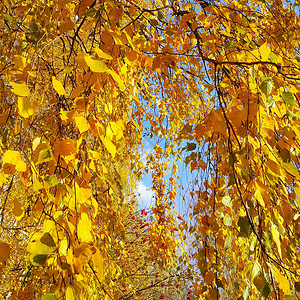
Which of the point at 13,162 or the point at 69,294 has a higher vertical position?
the point at 13,162

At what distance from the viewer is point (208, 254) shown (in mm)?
1067

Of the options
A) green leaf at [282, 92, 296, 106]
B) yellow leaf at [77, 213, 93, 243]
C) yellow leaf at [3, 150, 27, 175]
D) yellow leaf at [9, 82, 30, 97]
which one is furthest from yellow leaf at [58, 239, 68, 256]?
green leaf at [282, 92, 296, 106]

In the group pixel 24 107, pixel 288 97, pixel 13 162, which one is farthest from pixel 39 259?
pixel 288 97

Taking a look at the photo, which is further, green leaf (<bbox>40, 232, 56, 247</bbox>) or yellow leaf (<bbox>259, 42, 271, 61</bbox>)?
yellow leaf (<bbox>259, 42, 271, 61</bbox>)

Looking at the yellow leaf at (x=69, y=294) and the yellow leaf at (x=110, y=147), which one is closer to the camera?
the yellow leaf at (x=69, y=294)

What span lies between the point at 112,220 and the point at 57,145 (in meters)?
1.31

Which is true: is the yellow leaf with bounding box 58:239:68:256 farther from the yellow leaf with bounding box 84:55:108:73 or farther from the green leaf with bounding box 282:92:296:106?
the green leaf with bounding box 282:92:296:106

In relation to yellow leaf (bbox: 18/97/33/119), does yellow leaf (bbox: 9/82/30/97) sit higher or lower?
higher

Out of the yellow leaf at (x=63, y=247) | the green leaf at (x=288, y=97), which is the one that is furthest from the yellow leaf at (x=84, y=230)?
the green leaf at (x=288, y=97)

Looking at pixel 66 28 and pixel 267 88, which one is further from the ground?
pixel 66 28

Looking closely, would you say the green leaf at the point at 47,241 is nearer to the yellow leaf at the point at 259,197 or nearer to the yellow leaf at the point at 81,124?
the yellow leaf at the point at 81,124

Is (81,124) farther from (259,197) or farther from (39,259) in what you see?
(259,197)

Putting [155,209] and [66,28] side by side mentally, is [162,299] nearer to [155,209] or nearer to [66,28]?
[155,209]

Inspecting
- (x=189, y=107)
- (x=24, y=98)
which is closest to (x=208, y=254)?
(x=24, y=98)
